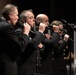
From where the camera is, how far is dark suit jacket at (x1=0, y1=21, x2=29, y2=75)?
312 cm

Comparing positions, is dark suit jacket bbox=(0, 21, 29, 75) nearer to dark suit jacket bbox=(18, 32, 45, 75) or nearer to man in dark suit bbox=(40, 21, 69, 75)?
dark suit jacket bbox=(18, 32, 45, 75)

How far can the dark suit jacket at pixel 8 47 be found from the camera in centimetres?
312

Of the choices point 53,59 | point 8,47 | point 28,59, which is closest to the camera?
point 8,47

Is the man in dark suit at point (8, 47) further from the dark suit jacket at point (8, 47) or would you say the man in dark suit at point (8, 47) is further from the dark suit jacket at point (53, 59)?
the dark suit jacket at point (53, 59)

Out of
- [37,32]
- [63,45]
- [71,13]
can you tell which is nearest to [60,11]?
[71,13]

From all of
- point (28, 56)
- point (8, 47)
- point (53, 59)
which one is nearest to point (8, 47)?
point (8, 47)

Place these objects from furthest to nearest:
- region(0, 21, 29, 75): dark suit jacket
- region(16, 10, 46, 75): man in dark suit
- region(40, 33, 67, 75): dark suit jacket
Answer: region(40, 33, 67, 75): dark suit jacket
region(16, 10, 46, 75): man in dark suit
region(0, 21, 29, 75): dark suit jacket

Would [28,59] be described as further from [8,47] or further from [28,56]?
[8,47]

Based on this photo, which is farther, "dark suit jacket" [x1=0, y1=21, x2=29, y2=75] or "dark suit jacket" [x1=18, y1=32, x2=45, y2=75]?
"dark suit jacket" [x1=18, y1=32, x2=45, y2=75]

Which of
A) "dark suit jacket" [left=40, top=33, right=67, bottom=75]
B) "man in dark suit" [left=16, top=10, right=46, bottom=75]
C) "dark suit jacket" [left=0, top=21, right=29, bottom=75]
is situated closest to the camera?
"dark suit jacket" [left=0, top=21, right=29, bottom=75]

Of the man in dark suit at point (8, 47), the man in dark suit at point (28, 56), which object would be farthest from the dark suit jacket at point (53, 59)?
the man in dark suit at point (8, 47)

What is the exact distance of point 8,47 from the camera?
10.4ft

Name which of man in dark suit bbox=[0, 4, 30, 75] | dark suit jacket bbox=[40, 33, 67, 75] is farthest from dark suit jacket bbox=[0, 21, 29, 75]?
dark suit jacket bbox=[40, 33, 67, 75]

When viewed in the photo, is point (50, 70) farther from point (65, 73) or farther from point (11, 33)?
point (11, 33)
